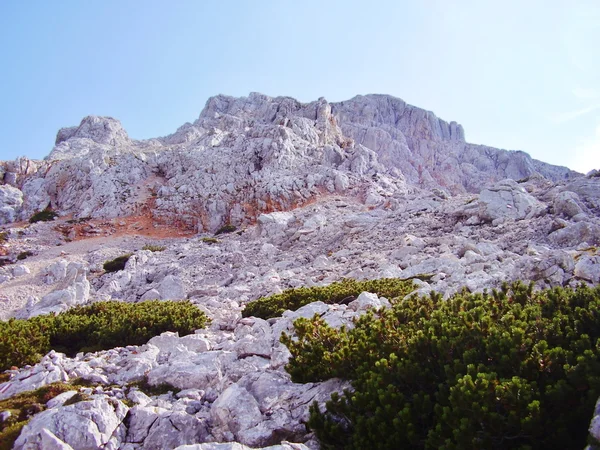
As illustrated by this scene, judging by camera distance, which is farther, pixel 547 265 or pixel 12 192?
pixel 12 192

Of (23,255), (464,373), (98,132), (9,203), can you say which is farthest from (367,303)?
(98,132)

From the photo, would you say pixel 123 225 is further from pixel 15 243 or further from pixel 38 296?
pixel 38 296

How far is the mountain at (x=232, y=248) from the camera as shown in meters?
6.89

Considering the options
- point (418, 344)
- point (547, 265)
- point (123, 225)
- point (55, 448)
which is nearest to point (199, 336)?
point (55, 448)

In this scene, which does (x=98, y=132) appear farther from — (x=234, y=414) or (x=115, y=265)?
(x=234, y=414)

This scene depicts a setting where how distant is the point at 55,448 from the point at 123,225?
40062 millimetres

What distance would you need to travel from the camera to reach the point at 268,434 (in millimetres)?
6078

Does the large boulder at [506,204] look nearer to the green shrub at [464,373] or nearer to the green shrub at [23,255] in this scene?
the green shrub at [464,373]

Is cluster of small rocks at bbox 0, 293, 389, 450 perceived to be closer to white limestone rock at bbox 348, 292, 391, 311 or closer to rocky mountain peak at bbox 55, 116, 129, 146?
white limestone rock at bbox 348, 292, 391, 311

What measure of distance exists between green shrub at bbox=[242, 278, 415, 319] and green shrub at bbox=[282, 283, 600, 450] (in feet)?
17.6

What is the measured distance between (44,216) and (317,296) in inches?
1585

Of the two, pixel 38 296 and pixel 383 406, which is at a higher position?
pixel 383 406

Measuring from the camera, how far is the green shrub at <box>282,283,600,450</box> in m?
4.54

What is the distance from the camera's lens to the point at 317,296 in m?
14.2
